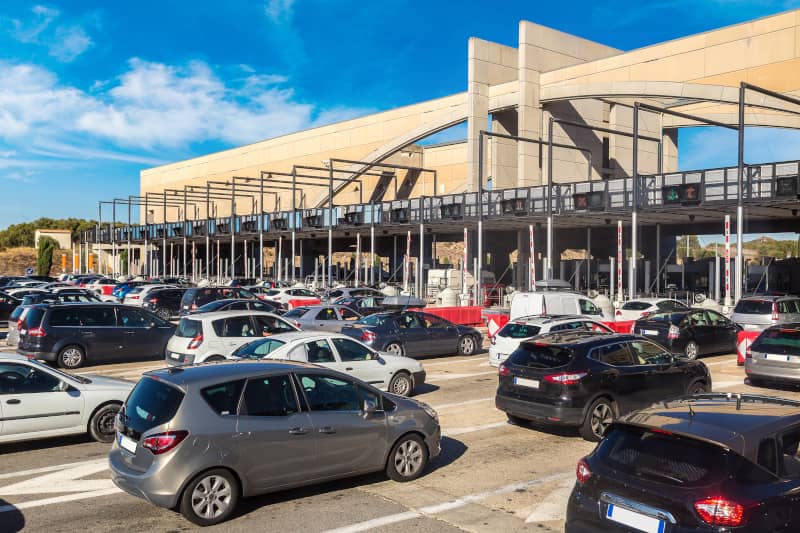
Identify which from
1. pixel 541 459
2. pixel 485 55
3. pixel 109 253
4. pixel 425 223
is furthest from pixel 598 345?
pixel 109 253

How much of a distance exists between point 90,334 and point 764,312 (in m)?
19.2

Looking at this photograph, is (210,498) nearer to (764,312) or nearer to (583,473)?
(583,473)

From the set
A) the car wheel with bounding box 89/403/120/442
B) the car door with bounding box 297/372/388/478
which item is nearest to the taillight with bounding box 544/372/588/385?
the car door with bounding box 297/372/388/478

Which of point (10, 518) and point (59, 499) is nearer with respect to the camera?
point (10, 518)

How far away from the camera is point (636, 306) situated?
24.9 meters

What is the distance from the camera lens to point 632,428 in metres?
5.56

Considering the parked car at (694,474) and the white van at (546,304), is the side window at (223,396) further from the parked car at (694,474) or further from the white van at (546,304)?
the white van at (546,304)

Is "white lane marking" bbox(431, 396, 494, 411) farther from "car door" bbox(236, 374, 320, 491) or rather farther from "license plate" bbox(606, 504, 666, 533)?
"license plate" bbox(606, 504, 666, 533)

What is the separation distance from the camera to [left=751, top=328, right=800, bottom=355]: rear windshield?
47.6 feet

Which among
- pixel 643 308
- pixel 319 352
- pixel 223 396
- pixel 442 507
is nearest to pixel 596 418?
pixel 442 507

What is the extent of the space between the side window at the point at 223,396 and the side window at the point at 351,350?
17.6 ft

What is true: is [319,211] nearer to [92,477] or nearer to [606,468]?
[92,477]

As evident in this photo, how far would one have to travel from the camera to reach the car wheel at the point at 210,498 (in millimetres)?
6742

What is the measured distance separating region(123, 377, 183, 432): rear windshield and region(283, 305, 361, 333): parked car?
42.1 feet
